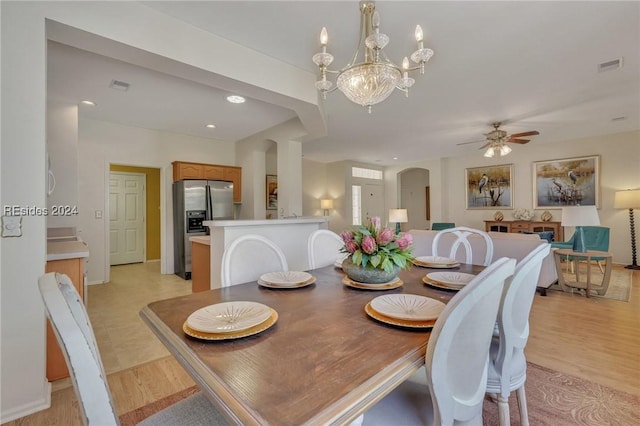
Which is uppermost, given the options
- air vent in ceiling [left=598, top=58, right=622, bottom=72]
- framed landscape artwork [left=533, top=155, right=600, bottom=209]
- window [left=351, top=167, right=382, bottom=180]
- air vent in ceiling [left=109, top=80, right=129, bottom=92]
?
air vent in ceiling [left=109, top=80, right=129, bottom=92]

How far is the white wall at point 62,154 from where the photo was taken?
3383 millimetres

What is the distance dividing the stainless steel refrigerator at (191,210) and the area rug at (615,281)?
5.32 m

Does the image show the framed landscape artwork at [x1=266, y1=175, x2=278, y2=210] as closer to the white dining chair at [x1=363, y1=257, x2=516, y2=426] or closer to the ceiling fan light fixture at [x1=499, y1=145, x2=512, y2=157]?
the ceiling fan light fixture at [x1=499, y1=145, x2=512, y2=157]

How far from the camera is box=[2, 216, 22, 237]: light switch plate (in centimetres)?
149

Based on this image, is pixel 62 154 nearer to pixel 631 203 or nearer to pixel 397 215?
pixel 397 215

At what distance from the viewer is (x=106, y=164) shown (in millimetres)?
4387

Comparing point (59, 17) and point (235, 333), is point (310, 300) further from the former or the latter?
point (59, 17)

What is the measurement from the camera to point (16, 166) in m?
1.53

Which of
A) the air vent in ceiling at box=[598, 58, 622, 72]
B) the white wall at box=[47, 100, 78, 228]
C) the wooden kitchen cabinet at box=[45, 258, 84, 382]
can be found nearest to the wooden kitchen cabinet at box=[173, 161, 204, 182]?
the white wall at box=[47, 100, 78, 228]

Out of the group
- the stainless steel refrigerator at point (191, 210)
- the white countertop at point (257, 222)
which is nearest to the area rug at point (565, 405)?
the white countertop at point (257, 222)

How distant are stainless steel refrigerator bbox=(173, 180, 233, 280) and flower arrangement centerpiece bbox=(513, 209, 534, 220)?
6.24 m

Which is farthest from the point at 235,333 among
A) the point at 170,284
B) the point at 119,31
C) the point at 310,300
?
the point at 170,284

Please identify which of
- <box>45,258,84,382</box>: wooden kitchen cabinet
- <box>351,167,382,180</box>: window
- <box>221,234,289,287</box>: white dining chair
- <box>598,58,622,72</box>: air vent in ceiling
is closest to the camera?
<box>221,234,289,287</box>: white dining chair

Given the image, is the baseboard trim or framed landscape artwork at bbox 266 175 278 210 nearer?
the baseboard trim
